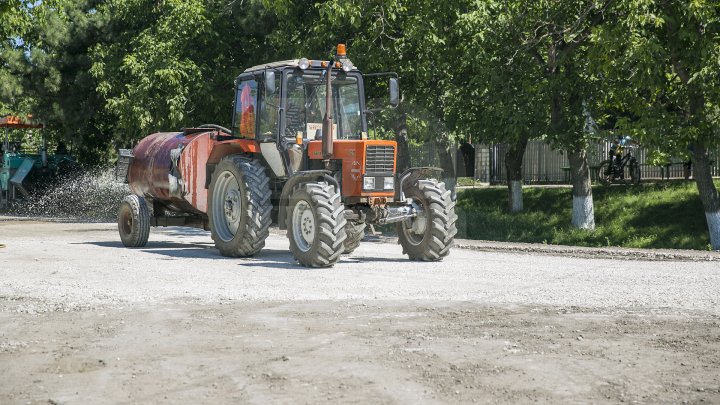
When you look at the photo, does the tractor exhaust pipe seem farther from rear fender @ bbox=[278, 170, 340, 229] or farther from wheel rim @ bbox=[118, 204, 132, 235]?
wheel rim @ bbox=[118, 204, 132, 235]

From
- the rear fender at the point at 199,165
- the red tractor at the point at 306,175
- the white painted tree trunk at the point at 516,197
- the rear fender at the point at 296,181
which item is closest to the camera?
the rear fender at the point at 296,181

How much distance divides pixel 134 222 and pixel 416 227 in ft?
17.8

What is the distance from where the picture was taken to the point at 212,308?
11.1 metres

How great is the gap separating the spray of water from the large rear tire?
14917 millimetres

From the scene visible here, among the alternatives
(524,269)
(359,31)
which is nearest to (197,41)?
(359,31)

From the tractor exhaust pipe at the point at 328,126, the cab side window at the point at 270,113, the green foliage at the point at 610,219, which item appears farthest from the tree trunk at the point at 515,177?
the tractor exhaust pipe at the point at 328,126

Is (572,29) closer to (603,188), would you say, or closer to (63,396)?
(603,188)

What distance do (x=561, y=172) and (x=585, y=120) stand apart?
12.3m

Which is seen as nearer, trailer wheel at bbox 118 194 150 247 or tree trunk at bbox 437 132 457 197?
trailer wheel at bbox 118 194 150 247

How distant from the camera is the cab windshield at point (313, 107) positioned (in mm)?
16281

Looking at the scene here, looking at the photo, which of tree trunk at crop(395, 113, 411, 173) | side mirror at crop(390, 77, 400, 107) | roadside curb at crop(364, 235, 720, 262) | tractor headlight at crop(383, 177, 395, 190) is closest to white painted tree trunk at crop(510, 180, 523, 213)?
tree trunk at crop(395, 113, 411, 173)

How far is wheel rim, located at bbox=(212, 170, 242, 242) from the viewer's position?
16969mm

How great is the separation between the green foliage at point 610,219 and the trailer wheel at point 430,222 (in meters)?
11.6

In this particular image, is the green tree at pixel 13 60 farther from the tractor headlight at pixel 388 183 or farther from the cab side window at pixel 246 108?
the tractor headlight at pixel 388 183
